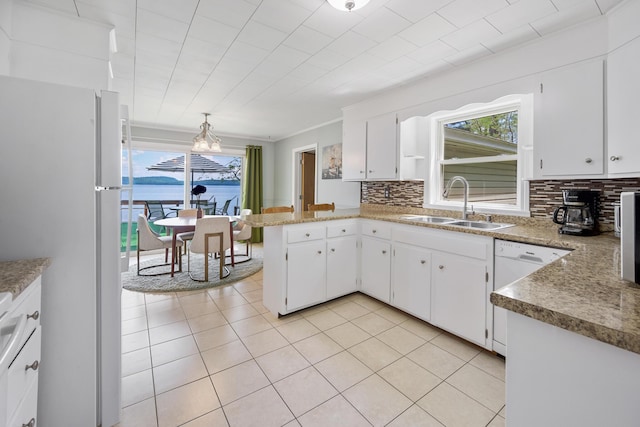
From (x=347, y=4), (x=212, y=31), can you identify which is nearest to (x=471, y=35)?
(x=347, y=4)

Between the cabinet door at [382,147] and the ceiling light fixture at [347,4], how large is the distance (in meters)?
1.61

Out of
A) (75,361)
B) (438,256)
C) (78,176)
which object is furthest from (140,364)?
(438,256)

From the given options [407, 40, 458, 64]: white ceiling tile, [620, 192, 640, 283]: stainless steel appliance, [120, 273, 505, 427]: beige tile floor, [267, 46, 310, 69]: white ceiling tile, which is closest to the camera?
[620, 192, 640, 283]: stainless steel appliance

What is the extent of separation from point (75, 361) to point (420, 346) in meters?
2.17

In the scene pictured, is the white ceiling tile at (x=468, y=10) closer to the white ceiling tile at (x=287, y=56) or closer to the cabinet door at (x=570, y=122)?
the cabinet door at (x=570, y=122)

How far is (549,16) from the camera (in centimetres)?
185

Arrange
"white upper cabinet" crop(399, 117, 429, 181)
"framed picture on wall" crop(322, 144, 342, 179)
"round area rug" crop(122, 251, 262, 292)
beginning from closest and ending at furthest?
1. "white upper cabinet" crop(399, 117, 429, 181)
2. "round area rug" crop(122, 251, 262, 292)
3. "framed picture on wall" crop(322, 144, 342, 179)

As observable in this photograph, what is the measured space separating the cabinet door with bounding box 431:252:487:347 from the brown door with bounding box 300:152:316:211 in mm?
3940

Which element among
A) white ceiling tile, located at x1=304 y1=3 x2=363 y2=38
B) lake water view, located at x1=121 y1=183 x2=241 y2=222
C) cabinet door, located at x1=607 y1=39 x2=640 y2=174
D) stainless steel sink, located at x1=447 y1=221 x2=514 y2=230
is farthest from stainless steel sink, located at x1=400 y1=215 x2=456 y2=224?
lake water view, located at x1=121 y1=183 x2=241 y2=222

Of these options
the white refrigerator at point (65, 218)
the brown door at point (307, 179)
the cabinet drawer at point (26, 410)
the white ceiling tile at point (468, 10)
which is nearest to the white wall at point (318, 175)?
the brown door at point (307, 179)

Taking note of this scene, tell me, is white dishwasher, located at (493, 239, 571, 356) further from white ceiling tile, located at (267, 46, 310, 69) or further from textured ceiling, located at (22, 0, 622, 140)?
white ceiling tile, located at (267, 46, 310, 69)

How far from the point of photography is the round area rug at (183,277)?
3.44 metres

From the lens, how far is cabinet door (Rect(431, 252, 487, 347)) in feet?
6.84

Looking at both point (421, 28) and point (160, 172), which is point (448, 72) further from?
point (160, 172)
